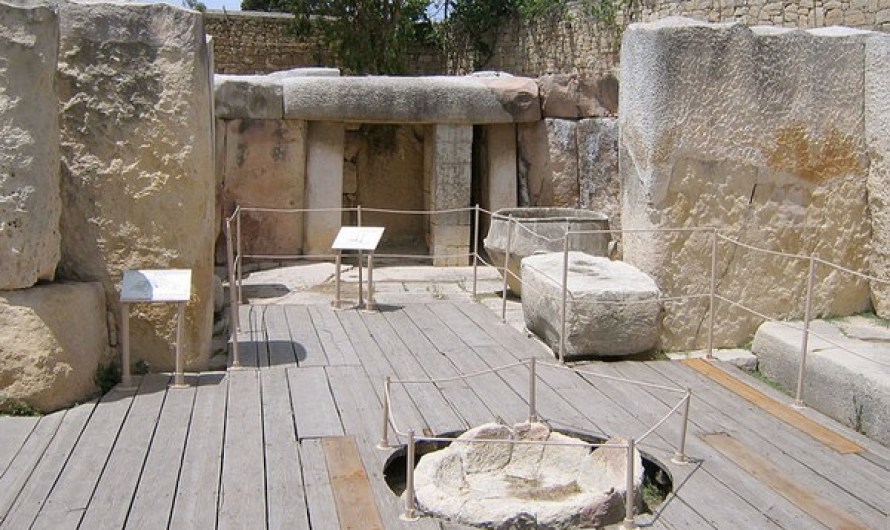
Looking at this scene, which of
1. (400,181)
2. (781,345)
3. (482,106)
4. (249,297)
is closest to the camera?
(781,345)

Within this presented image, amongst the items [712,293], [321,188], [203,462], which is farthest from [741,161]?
[321,188]

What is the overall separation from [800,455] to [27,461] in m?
3.84

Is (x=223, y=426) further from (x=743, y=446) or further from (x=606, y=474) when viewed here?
(x=743, y=446)

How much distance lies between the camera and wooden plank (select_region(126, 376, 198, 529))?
3936 mm

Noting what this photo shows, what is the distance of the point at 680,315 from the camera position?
6832 mm

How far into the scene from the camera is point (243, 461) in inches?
179

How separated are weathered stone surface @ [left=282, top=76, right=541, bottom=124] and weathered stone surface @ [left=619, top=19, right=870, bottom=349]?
325 cm

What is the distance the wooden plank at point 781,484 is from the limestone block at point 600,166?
5.14m

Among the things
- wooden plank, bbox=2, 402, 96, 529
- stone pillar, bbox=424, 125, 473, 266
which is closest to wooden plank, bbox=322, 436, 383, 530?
wooden plank, bbox=2, 402, 96, 529

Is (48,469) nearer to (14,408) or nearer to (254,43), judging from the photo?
(14,408)

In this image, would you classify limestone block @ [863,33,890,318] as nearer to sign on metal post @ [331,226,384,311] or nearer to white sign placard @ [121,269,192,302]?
sign on metal post @ [331,226,384,311]

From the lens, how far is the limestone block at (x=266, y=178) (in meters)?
9.92

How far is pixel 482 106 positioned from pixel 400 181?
1.85 metres

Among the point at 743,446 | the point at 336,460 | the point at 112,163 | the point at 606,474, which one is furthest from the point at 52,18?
the point at 743,446
